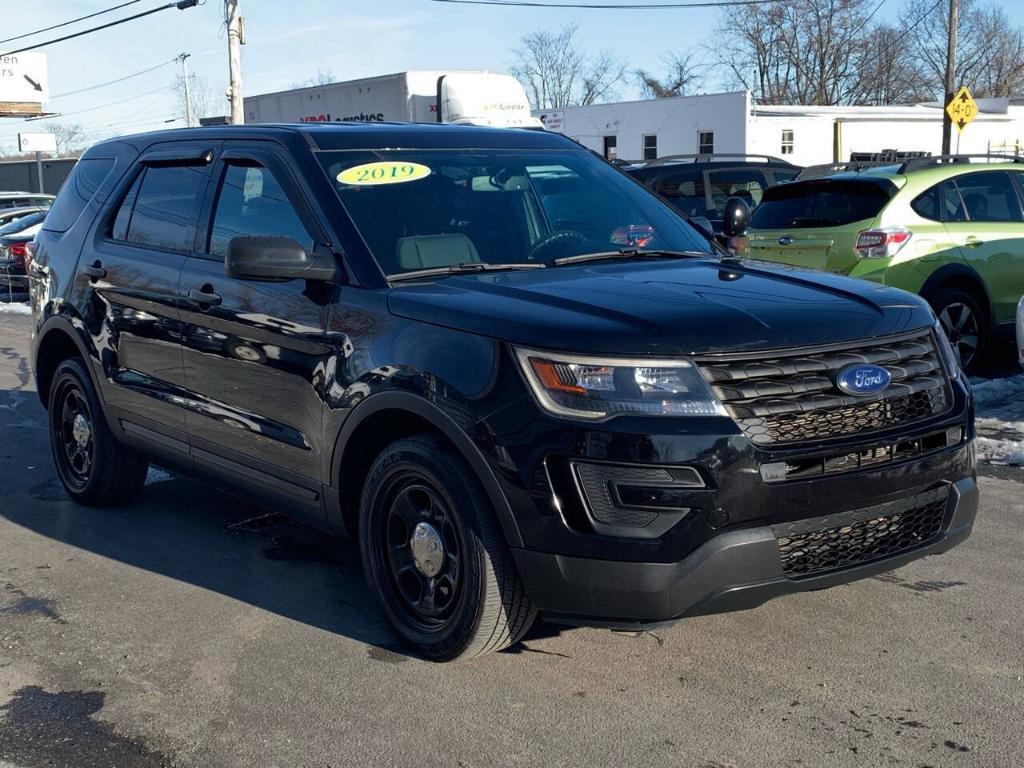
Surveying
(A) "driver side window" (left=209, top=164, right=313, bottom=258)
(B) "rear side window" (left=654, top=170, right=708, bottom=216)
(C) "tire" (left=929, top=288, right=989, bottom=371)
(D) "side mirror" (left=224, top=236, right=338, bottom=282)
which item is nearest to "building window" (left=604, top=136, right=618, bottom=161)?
(B) "rear side window" (left=654, top=170, right=708, bottom=216)

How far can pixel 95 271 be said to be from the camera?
593 centimetres

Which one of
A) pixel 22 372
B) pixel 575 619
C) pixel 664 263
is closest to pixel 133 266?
pixel 664 263

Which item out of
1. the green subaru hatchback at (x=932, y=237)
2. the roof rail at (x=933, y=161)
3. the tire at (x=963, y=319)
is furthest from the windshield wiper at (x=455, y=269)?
the roof rail at (x=933, y=161)

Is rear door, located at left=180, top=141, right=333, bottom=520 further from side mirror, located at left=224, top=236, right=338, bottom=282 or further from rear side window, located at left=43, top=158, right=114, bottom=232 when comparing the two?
rear side window, located at left=43, top=158, right=114, bottom=232

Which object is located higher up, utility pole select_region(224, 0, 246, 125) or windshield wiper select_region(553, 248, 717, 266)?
utility pole select_region(224, 0, 246, 125)

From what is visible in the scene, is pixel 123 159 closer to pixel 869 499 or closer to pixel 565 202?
pixel 565 202

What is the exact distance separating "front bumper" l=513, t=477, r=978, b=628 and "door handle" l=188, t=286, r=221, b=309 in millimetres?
1939

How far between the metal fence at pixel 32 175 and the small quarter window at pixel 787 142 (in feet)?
96.2

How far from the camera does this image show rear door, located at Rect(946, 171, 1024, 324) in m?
9.55

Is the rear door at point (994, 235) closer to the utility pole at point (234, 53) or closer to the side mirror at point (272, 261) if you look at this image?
the side mirror at point (272, 261)

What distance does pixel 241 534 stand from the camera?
19.3 feet

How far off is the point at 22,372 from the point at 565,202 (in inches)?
318

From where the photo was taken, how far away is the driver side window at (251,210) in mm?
4723

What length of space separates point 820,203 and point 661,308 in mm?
6604
